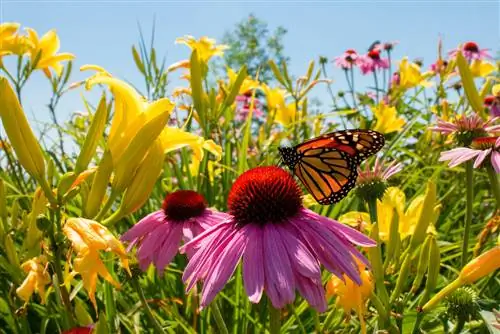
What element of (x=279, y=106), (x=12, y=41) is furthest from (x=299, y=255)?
(x=279, y=106)

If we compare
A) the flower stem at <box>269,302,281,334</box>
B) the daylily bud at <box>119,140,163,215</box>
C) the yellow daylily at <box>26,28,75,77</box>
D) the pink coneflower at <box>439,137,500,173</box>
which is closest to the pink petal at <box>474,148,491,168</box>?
the pink coneflower at <box>439,137,500,173</box>

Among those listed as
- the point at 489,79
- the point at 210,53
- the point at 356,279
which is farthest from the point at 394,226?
the point at 210,53

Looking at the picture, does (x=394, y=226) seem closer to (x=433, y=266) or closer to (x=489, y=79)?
(x=433, y=266)

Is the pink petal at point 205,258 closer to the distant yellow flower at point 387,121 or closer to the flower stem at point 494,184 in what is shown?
the flower stem at point 494,184

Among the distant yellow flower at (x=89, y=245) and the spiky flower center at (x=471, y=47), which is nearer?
the distant yellow flower at (x=89, y=245)

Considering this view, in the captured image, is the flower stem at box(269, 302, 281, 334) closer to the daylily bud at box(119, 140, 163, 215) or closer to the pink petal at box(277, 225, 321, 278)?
the pink petal at box(277, 225, 321, 278)

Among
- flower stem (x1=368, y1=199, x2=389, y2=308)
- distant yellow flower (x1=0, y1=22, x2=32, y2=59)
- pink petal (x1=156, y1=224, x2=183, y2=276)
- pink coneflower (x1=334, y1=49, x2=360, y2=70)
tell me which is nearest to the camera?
flower stem (x1=368, y1=199, x2=389, y2=308)

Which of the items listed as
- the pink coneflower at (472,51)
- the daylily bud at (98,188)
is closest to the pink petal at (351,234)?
the daylily bud at (98,188)
